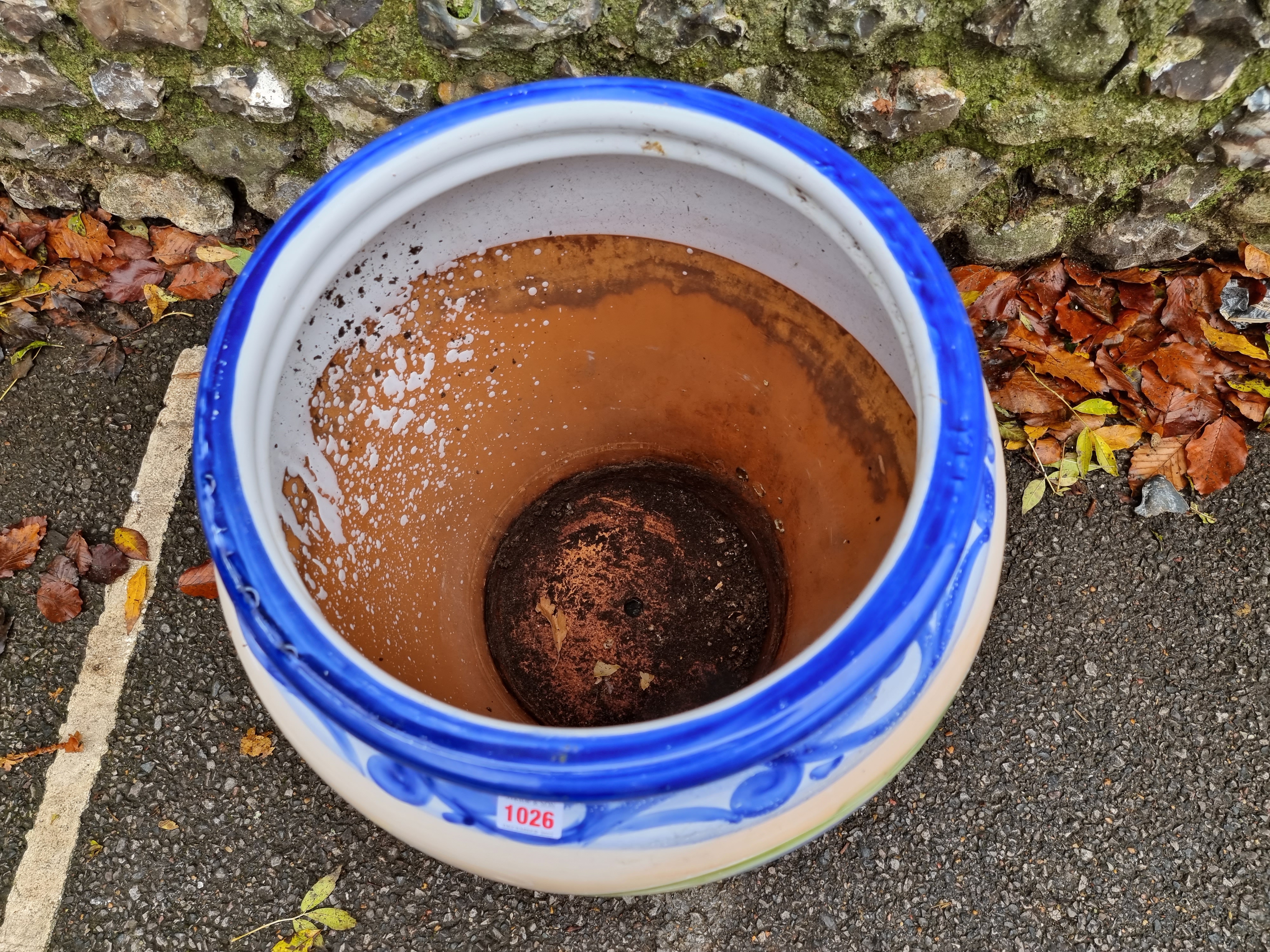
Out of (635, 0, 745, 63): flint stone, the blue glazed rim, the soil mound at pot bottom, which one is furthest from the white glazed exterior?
the soil mound at pot bottom

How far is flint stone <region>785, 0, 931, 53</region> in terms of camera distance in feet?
4.22

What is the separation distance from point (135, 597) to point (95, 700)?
0.21 meters

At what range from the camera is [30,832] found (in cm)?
159

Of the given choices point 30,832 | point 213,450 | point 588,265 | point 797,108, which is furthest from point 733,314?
point 30,832

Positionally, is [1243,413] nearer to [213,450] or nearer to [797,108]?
[797,108]

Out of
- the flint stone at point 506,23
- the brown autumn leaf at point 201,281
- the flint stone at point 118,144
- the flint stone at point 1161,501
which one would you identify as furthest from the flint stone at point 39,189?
the flint stone at point 1161,501

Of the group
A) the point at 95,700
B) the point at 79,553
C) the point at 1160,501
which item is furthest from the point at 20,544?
the point at 1160,501

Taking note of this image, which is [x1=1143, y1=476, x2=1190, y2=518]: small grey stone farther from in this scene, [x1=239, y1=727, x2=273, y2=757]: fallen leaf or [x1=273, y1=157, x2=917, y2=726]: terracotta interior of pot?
[x1=239, y1=727, x2=273, y2=757]: fallen leaf

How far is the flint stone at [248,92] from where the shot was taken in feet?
4.95

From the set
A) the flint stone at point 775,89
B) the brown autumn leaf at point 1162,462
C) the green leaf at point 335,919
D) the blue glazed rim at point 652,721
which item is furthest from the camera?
the brown autumn leaf at point 1162,462

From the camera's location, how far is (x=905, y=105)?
4.71ft

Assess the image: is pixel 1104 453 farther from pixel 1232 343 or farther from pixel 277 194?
pixel 277 194

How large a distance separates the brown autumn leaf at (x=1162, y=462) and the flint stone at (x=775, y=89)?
92 cm

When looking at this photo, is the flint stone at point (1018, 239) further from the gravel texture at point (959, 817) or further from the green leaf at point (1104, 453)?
the gravel texture at point (959, 817)
